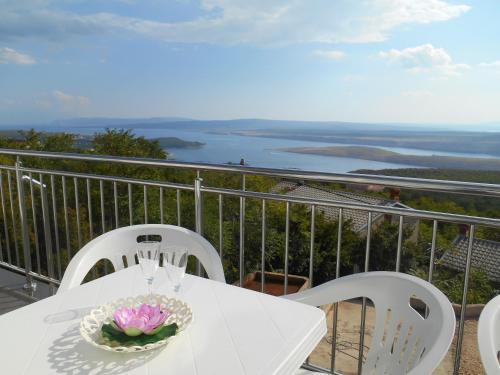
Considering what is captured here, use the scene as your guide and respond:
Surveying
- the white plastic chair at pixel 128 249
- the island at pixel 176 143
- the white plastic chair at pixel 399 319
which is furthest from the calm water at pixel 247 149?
the white plastic chair at pixel 399 319

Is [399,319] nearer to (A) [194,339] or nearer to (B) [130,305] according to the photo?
(A) [194,339]

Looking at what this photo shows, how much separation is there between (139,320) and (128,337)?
5cm

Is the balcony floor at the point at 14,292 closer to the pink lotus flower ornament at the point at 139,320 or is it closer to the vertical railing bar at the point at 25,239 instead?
the vertical railing bar at the point at 25,239

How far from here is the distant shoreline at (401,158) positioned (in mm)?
8648

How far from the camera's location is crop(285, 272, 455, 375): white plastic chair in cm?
117

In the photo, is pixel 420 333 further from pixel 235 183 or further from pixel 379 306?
pixel 235 183

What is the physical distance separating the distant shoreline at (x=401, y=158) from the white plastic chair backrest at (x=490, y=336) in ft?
24.1

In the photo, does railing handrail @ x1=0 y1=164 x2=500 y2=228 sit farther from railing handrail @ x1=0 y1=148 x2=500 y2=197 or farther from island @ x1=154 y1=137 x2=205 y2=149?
island @ x1=154 y1=137 x2=205 y2=149

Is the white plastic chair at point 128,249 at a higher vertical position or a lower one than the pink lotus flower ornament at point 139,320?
lower

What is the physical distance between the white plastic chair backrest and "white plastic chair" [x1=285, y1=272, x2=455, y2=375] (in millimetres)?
81

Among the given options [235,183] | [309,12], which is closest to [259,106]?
[309,12]

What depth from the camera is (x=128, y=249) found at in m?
2.20

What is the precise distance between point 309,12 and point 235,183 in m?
11.9

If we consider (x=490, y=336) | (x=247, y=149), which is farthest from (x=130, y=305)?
(x=247, y=149)
